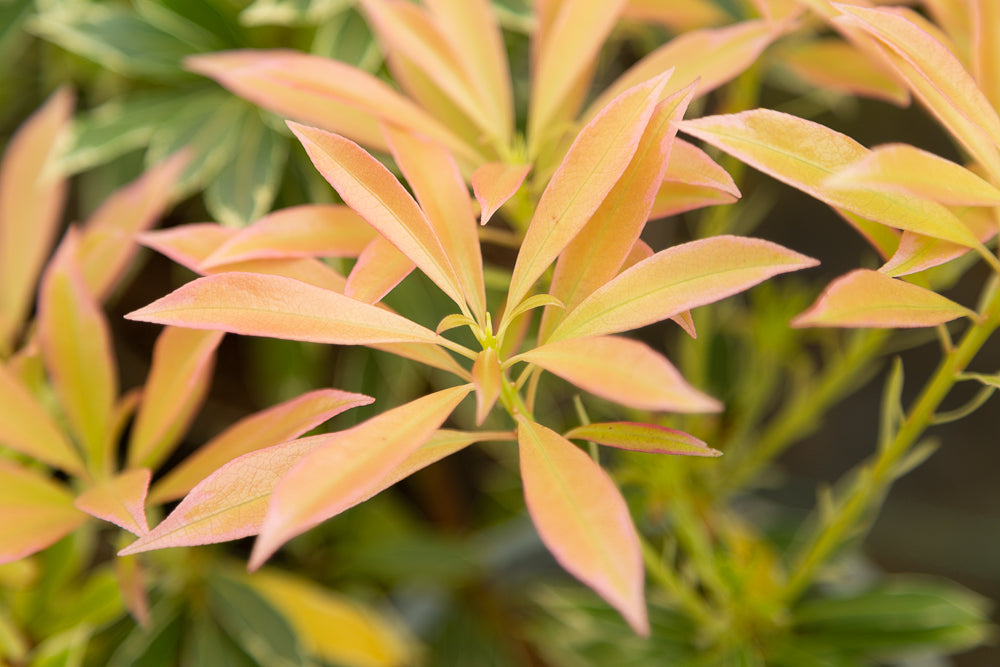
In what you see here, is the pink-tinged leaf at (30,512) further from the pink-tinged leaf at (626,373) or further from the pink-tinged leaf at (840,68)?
the pink-tinged leaf at (840,68)

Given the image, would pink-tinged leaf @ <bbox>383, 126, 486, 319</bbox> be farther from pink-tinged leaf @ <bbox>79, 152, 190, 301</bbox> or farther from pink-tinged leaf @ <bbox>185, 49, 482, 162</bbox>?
pink-tinged leaf @ <bbox>79, 152, 190, 301</bbox>

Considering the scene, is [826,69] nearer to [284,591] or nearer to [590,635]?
[590,635]

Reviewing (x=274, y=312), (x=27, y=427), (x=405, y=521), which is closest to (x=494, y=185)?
(x=274, y=312)

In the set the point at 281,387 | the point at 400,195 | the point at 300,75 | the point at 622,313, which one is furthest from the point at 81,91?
the point at 622,313

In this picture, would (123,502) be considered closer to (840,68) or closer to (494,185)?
(494,185)

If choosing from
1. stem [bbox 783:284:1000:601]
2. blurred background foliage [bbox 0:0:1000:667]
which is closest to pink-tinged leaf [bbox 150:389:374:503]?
blurred background foliage [bbox 0:0:1000:667]

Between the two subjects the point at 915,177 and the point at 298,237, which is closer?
the point at 915,177

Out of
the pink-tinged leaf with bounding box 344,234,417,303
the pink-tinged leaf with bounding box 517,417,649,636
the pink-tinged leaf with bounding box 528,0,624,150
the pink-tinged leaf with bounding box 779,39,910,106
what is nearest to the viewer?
the pink-tinged leaf with bounding box 517,417,649,636
